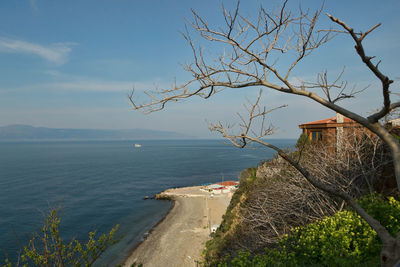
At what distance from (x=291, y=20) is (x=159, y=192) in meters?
56.8

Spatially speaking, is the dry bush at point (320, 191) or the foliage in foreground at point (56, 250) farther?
the dry bush at point (320, 191)

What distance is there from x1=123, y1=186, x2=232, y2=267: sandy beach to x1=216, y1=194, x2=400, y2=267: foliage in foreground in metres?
18.8

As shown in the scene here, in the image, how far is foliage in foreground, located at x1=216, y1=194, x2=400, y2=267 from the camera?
675 cm

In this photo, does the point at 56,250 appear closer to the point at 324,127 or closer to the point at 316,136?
the point at 324,127

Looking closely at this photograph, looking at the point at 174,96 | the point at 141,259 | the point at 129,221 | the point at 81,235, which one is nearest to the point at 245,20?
the point at 174,96

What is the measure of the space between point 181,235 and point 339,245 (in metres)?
27.5

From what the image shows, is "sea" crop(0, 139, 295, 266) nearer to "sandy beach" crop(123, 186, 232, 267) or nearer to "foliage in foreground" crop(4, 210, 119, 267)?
"sandy beach" crop(123, 186, 232, 267)

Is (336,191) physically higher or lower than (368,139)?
lower

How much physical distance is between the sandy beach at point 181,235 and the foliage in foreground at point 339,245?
1877 centimetres

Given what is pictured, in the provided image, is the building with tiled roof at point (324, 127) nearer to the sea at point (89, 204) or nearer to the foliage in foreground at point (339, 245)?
the sea at point (89, 204)

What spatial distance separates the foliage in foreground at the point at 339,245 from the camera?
675 centimetres

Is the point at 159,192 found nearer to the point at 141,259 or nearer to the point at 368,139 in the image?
the point at 141,259

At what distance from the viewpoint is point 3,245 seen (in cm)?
3031

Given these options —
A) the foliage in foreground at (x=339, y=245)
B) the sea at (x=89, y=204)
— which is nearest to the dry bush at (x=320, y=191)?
the foliage in foreground at (x=339, y=245)
